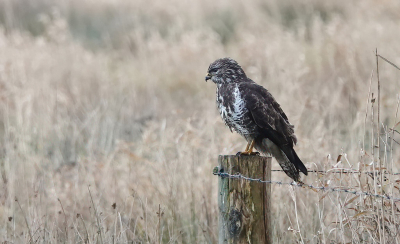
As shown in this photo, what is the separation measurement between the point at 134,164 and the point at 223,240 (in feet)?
7.98

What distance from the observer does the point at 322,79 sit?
9.01 m

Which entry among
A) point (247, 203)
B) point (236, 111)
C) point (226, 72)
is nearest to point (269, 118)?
→ point (236, 111)

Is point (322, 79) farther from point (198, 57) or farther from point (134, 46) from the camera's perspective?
point (134, 46)

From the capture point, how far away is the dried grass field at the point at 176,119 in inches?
155

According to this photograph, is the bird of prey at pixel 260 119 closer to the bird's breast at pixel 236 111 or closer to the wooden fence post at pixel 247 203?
the bird's breast at pixel 236 111

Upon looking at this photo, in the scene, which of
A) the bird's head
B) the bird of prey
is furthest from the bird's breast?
the bird's head

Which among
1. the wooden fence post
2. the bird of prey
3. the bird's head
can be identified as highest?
the bird's head

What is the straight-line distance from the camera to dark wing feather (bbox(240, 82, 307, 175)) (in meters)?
3.81

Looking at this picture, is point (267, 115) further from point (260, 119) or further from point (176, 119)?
point (176, 119)

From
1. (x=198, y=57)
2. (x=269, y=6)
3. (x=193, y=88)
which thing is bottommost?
(x=193, y=88)

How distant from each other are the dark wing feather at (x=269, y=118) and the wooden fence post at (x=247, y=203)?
2.51 feet

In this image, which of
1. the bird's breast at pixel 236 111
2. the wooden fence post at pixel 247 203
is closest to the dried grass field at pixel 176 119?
the wooden fence post at pixel 247 203

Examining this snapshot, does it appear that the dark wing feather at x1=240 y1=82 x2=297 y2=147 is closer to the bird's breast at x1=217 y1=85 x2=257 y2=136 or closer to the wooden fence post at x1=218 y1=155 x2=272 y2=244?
the bird's breast at x1=217 y1=85 x2=257 y2=136

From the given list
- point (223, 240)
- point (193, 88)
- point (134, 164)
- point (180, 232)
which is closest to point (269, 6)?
point (193, 88)
